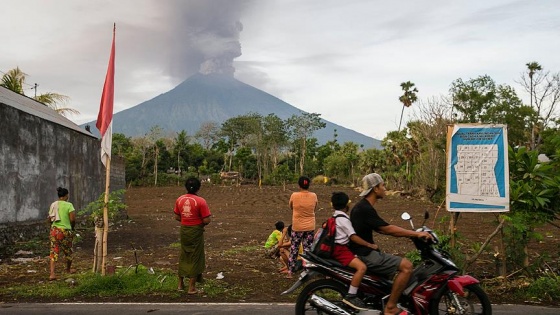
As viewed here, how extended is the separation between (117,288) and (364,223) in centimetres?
425

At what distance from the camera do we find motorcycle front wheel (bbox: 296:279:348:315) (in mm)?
5105

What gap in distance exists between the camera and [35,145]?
44.3ft

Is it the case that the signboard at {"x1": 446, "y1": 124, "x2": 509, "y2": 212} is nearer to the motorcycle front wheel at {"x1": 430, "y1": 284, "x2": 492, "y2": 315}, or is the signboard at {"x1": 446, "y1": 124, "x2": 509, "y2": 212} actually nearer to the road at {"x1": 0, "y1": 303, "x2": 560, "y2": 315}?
the road at {"x1": 0, "y1": 303, "x2": 560, "y2": 315}

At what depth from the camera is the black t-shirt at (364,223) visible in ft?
16.7

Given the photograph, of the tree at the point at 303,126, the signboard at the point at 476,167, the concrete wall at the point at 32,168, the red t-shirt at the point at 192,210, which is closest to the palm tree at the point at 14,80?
the concrete wall at the point at 32,168

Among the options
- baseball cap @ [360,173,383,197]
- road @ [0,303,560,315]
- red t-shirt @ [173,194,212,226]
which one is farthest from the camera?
red t-shirt @ [173,194,212,226]

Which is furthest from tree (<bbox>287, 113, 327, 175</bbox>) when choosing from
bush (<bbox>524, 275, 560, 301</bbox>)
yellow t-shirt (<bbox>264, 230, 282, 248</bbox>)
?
bush (<bbox>524, 275, 560, 301</bbox>)

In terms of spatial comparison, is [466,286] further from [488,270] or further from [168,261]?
[168,261]

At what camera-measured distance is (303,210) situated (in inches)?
326

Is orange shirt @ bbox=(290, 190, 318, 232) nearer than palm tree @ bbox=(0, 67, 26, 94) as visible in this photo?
Yes

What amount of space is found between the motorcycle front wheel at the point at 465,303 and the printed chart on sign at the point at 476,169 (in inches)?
109

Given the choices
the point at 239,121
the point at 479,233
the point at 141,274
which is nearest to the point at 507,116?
the point at 479,233

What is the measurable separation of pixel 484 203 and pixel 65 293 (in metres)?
6.29

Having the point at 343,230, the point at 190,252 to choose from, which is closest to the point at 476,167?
the point at 343,230
